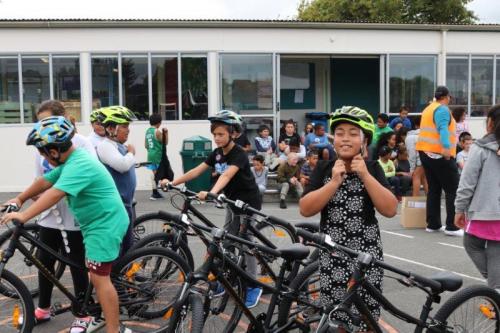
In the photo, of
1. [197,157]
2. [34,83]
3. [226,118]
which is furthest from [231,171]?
[34,83]

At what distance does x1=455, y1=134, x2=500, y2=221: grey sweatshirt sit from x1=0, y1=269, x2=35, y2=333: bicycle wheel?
3.55 m

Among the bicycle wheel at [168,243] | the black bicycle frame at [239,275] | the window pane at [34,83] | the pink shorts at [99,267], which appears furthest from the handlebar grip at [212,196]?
the window pane at [34,83]

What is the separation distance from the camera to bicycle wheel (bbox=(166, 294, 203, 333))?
3.44 metres

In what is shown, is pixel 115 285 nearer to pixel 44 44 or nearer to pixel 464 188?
pixel 464 188

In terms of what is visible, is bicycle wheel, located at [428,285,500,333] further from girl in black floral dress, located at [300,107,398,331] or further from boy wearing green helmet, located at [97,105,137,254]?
boy wearing green helmet, located at [97,105,137,254]

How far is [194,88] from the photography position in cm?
1526

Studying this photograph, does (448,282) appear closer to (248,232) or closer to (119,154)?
(248,232)

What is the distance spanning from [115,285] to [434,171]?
5662mm

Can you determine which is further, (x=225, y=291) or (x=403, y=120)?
(x=403, y=120)

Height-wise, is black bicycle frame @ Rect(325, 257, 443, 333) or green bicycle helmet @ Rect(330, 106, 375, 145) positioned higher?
green bicycle helmet @ Rect(330, 106, 375, 145)

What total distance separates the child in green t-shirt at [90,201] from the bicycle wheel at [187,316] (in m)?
0.98

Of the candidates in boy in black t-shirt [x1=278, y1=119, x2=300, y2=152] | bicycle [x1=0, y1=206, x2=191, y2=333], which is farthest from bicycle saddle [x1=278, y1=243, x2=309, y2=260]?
boy in black t-shirt [x1=278, y1=119, x2=300, y2=152]

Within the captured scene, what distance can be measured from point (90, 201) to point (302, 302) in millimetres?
1707

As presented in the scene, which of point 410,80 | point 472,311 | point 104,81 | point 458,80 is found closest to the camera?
point 472,311
